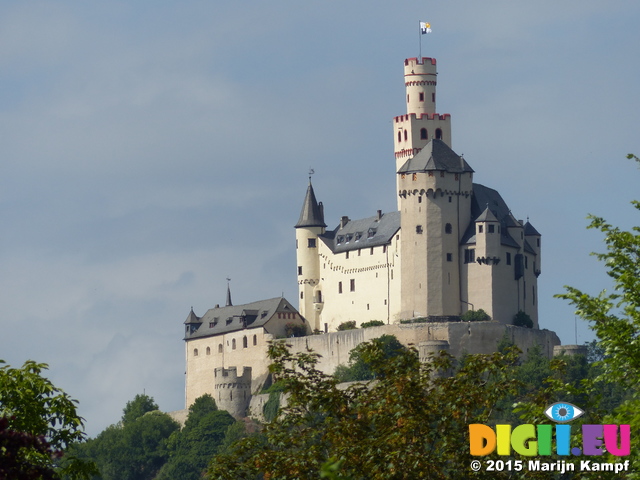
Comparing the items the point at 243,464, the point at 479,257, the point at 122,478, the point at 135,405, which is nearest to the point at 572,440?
the point at 243,464

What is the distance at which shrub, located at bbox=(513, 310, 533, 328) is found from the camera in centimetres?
11181

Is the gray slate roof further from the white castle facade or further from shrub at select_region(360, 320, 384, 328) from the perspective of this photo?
shrub at select_region(360, 320, 384, 328)

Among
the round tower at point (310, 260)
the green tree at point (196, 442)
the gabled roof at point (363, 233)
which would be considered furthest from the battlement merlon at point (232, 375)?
the gabled roof at point (363, 233)

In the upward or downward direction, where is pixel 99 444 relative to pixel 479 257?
downward

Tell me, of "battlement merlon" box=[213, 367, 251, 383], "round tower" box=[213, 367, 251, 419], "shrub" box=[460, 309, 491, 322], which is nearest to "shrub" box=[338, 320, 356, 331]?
"battlement merlon" box=[213, 367, 251, 383]

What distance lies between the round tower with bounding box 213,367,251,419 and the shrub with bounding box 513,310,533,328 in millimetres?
20954

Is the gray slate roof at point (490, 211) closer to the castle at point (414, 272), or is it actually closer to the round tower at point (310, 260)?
the castle at point (414, 272)

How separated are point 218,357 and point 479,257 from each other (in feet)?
85.3

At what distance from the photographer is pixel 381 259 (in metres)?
116

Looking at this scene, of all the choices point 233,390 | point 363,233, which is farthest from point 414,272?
point 233,390

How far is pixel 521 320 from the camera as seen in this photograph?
367ft

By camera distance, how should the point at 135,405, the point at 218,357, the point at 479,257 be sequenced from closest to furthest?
1. the point at 479,257
2. the point at 218,357
3. the point at 135,405

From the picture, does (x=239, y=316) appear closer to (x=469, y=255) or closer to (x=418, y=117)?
(x=418, y=117)

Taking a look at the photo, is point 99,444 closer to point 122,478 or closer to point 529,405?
point 122,478
